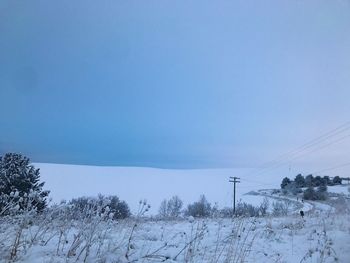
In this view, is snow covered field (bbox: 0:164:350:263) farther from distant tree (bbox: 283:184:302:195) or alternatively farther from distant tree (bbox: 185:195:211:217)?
distant tree (bbox: 283:184:302:195)

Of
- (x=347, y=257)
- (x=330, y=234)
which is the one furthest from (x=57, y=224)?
(x=330, y=234)

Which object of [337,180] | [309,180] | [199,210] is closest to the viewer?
[199,210]

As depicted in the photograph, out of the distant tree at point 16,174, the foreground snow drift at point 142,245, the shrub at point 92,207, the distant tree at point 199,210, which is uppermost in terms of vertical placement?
the distant tree at point 16,174

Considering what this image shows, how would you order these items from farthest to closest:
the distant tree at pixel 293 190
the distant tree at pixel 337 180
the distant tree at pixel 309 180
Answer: the distant tree at pixel 337 180 → the distant tree at pixel 309 180 → the distant tree at pixel 293 190

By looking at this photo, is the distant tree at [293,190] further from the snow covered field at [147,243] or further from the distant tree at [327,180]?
the snow covered field at [147,243]

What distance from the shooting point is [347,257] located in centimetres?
536

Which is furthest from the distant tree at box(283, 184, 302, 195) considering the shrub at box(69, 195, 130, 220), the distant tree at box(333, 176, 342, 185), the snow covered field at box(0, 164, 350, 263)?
the shrub at box(69, 195, 130, 220)

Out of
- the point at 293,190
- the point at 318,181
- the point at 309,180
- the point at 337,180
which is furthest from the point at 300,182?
the point at 293,190

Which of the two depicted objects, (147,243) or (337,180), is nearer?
(147,243)

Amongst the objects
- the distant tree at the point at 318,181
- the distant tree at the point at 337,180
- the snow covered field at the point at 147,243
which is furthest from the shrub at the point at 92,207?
the distant tree at the point at 337,180

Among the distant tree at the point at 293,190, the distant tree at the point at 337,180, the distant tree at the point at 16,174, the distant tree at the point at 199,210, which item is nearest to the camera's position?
the distant tree at the point at 16,174

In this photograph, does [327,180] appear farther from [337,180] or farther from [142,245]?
[142,245]

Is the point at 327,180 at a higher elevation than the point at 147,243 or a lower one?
higher

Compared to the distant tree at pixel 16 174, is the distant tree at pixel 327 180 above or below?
above
